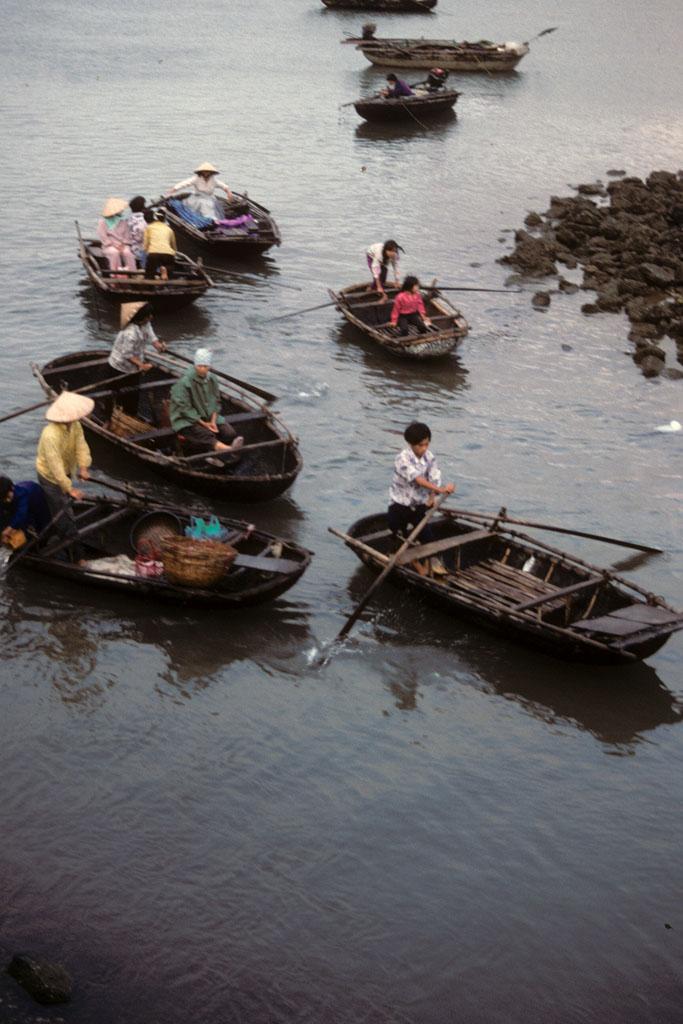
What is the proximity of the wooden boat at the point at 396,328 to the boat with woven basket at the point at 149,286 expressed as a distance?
86.2 inches

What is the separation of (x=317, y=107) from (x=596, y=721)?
94.0 feet

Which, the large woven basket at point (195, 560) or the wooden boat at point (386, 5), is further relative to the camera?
the wooden boat at point (386, 5)

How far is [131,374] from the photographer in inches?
550

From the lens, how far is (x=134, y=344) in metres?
14.1

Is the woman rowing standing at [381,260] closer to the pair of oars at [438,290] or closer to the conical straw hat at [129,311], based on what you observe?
the pair of oars at [438,290]

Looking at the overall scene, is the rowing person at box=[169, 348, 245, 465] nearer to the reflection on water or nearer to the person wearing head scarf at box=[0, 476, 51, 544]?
the person wearing head scarf at box=[0, 476, 51, 544]

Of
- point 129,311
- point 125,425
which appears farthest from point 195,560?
point 129,311

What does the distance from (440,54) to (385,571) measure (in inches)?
1231

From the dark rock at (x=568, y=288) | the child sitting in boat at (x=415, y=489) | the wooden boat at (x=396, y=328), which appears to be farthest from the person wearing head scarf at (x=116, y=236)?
the child sitting in boat at (x=415, y=489)

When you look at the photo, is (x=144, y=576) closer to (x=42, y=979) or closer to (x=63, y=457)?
(x=63, y=457)

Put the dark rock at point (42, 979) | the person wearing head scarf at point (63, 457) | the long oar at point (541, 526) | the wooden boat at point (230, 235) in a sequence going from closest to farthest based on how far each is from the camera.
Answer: the dark rock at point (42, 979), the person wearing head scarf at point (63, 457), the long oar at point (541, 526), the wooden boat at point (230, 235)

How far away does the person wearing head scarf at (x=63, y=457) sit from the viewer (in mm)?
10805

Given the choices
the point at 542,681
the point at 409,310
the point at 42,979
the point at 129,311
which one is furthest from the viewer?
the point at 409,310

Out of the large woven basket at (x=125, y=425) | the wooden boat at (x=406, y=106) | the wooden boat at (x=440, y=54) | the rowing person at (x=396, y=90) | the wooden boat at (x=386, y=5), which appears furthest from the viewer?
the wooden boat at (x=386, y=5)
